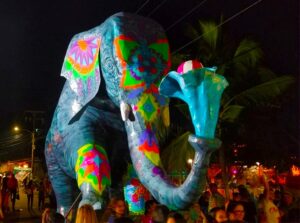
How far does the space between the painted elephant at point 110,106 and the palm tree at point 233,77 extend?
491cm

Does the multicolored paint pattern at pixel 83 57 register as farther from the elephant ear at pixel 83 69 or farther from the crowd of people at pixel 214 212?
the crowd of people at pixel 214 212

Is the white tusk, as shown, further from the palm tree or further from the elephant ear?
the palm tree

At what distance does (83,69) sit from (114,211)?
74.2 inches

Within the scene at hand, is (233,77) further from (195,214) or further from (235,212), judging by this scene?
(235,212)

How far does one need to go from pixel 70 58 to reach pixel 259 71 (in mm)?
6115

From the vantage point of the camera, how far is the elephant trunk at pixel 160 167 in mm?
3465

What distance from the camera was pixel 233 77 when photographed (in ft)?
35.4

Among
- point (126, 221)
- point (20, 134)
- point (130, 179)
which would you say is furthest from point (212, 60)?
point (20, 134)

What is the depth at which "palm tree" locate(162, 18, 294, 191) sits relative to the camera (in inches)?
417

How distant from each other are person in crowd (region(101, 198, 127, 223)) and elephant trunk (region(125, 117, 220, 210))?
12.2 inches

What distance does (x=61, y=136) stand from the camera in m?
5.82

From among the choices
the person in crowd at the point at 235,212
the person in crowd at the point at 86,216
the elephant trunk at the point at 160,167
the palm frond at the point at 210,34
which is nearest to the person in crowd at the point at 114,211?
the elephant trunk at the point at 160,167

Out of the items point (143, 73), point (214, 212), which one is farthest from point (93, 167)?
point (214, 212)

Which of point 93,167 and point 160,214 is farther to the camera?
point 93,167
